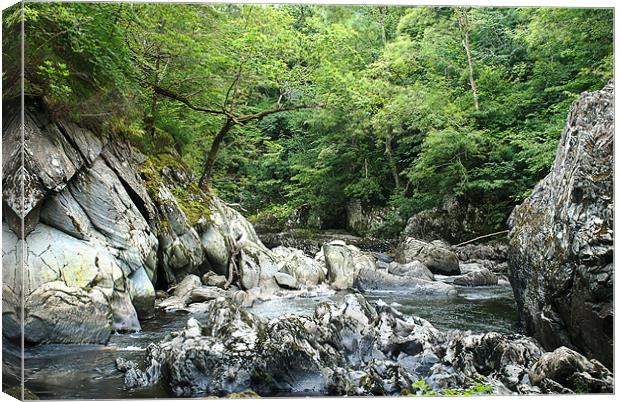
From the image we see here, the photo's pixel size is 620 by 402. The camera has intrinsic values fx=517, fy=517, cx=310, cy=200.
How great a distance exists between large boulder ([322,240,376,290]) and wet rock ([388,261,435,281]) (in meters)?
0.30

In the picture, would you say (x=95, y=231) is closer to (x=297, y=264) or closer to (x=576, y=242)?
(x=297, y=264)

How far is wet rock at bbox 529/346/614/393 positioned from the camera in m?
4.29

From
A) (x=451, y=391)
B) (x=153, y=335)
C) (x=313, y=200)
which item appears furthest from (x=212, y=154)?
(x=451, y=391)

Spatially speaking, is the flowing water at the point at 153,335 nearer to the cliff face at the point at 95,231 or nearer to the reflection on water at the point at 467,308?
the reflection on water at the point at 467,308

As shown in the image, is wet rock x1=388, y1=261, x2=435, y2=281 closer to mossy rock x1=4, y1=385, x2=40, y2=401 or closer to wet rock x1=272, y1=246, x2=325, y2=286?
wet rock x1=272, y1=246, x2=325, y2=286

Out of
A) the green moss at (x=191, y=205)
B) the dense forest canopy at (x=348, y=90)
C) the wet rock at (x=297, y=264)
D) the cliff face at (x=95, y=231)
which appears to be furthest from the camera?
the green moss at (x=191, y=205)

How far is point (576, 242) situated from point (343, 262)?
2.78 m

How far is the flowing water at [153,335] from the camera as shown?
398 centimetres

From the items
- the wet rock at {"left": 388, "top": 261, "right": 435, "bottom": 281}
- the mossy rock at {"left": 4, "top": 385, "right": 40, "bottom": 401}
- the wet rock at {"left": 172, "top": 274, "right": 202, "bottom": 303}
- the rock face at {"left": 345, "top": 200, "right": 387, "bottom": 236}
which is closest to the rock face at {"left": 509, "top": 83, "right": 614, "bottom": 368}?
the wet rock at {"left": 388, "top": 261, "right": 435, "bottom": 281}

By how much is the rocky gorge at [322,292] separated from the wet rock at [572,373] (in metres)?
0.01

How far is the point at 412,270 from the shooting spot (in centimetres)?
618

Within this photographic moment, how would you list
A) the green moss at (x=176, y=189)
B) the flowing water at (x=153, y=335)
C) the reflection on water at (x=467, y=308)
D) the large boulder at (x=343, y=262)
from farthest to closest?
the green moss at (x=176, y=189) < the large boulder at (x=343, y=262) < the reflection on water at (x=467, y=308) < the flowing water at (x=153, y=335)

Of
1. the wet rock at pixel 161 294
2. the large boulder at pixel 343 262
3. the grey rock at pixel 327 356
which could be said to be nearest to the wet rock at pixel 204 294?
the wet rock at pixel 161 294

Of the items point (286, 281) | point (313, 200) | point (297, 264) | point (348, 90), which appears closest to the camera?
point (348, 90)
